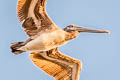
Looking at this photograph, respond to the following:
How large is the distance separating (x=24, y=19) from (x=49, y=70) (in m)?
3.57

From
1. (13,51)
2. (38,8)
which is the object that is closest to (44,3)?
(38,8)

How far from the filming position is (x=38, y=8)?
27688 mm

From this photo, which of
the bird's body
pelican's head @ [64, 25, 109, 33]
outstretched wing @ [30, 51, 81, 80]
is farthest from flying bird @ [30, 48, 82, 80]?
the bird's body

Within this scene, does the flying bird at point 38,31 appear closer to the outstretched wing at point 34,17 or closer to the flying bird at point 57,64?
the outstretched wing at point 34,17

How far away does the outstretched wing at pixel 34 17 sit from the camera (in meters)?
27.5

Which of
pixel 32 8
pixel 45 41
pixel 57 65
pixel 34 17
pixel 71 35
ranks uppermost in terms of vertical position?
pixel 32 8

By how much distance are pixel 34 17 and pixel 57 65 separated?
3443 mm

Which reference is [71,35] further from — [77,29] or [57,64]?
[57,64]

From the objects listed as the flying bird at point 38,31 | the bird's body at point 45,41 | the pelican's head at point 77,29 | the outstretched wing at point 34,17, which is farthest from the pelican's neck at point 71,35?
the outstretched wing at point 34,17

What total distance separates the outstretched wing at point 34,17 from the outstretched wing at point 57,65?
2.20m

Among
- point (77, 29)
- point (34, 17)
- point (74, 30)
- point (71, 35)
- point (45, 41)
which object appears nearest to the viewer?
point (45, 41)

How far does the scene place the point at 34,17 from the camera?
2791 centimetres

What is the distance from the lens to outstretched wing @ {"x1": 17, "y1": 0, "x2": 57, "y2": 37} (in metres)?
27.5

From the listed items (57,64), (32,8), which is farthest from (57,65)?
(32,8)
